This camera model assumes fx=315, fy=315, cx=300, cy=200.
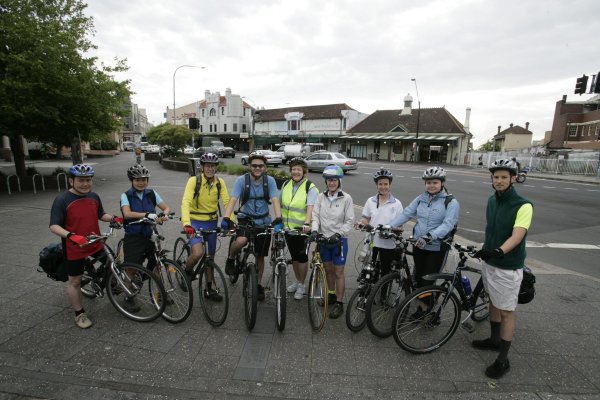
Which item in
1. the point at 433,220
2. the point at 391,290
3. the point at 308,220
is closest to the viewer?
the point at 433,220

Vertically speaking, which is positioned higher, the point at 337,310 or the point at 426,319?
the point at 426,319

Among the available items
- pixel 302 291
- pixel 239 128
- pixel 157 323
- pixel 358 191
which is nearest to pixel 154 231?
pixel 157 323

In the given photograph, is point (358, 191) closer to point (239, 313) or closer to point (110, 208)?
point (110, 208)

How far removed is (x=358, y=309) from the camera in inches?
145

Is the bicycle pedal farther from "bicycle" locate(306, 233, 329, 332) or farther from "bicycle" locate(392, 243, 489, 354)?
"bicycle" locate(306, 233, 329, 332)

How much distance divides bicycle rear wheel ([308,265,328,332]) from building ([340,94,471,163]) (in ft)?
115

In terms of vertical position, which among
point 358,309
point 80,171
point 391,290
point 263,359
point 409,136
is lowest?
point 263,359

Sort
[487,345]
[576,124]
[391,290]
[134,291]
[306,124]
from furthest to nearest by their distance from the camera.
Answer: [306,124], [576,124], [134,291], [391,290], [487,345]

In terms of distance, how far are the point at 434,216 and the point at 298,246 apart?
1654mm

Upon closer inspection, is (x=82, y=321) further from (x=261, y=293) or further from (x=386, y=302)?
(x=386, y=302)

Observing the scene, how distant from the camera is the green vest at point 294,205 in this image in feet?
13.1

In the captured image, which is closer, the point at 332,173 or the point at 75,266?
the point at 75,266

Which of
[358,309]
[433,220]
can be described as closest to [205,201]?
[358,309]

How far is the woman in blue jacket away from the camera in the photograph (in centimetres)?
347
